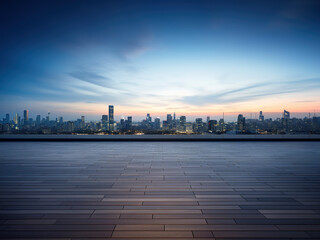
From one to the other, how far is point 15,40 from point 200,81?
10.5 meters

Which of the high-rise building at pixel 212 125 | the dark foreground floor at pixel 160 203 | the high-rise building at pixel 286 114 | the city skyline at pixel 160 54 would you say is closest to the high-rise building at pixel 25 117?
the city skyline at pixel 160 54

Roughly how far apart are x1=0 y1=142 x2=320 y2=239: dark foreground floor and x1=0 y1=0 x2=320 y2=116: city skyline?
572 centimetres

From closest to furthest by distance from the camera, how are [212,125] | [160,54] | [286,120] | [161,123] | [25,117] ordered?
[286,120] < [161,123] < [212,125] < [160,54] < [25,117]

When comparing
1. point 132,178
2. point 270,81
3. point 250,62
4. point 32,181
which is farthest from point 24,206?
point 270,81

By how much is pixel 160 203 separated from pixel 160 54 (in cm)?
820

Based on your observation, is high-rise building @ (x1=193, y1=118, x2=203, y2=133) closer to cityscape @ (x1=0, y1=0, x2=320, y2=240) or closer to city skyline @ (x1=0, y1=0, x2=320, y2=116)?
cityscape @ (x1=0, y1=0, x2=320, y2=240)

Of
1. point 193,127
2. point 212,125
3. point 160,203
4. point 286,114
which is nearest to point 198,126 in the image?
point 193,127

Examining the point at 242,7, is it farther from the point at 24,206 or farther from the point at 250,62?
the point at 24,206

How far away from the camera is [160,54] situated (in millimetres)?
8484

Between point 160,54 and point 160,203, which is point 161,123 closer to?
point 160,54

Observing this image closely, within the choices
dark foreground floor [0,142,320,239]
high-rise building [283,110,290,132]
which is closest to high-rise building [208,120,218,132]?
high-rise building [283,110,290,132]

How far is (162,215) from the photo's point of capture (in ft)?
4.65

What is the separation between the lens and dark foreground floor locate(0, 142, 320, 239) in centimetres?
122

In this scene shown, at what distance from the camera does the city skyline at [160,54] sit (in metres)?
6.30
